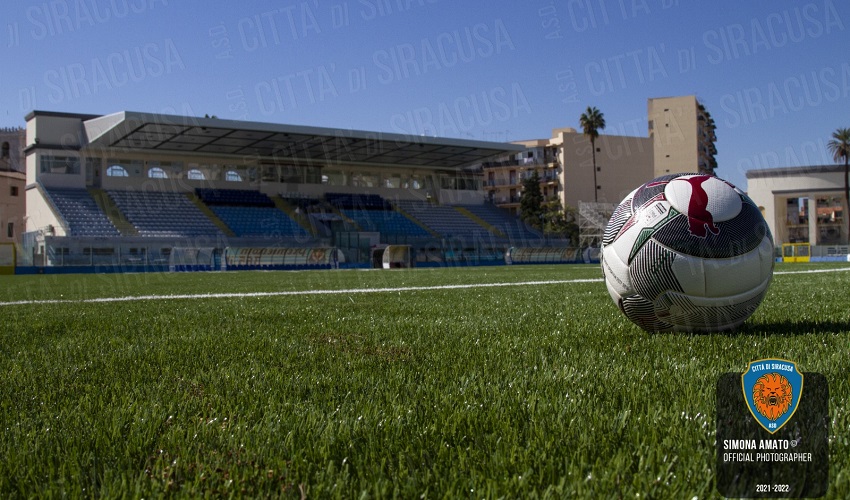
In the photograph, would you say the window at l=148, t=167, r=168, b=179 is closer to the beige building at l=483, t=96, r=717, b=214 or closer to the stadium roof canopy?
the stadium roof canopy

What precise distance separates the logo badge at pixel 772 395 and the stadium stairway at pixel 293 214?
4959cm

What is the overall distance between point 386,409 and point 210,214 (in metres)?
49.2

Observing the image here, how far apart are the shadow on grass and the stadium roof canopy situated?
132ft

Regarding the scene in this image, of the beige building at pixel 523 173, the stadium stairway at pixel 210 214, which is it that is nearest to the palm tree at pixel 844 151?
the beige building at pixel 523 173

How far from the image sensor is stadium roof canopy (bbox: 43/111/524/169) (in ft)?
143

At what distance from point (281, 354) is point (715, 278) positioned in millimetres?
3164

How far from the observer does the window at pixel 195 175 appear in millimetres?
54062

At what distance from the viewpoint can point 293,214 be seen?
53344 millimetres

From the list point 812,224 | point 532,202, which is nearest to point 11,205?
point 532,202

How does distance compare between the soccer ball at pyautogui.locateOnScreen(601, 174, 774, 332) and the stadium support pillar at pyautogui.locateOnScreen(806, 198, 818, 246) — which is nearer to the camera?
the soccer ball at pyautogui.locateOnScreen(601, 174, 774, 332)

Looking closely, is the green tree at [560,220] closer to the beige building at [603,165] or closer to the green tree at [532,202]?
the green tree at [532,202]

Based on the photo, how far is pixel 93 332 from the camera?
673 centimetres

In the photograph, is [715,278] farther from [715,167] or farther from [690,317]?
[715,167]

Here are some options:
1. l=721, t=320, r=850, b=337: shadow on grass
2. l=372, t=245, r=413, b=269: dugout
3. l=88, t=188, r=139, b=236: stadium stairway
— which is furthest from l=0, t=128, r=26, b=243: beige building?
l=721, t=320, r=850, b=337: shadow on grass
